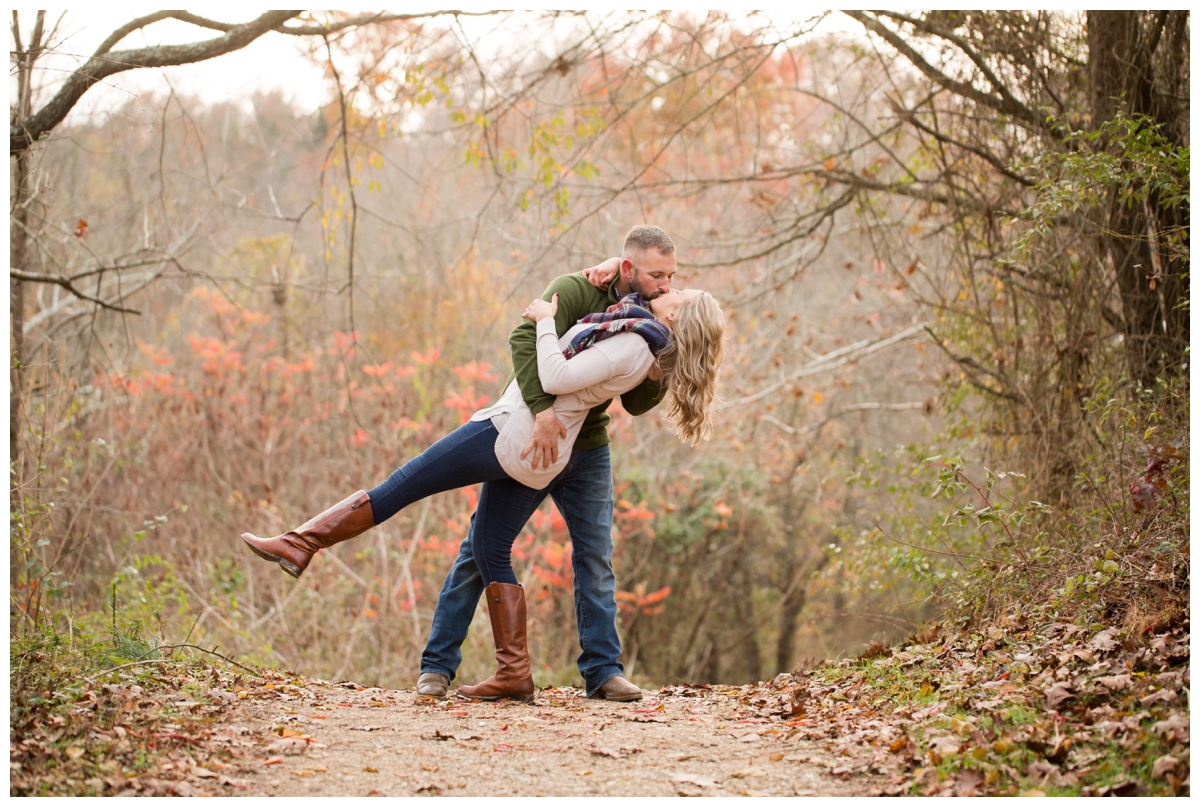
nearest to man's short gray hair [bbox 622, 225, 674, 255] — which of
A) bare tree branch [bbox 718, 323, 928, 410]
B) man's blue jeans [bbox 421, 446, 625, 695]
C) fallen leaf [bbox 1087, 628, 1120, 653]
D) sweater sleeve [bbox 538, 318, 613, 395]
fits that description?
sweater sleeve [bbox 538, 318, 613, 395]

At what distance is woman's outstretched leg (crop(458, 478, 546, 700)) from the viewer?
11.7ft

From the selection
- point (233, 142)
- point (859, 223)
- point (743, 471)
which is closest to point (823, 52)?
point (859, 223)

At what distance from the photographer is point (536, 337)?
3.43m

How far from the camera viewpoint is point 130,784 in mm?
2367

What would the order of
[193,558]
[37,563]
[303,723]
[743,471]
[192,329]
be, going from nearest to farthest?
[303,723]
[37,563]
[193,558]
[743,471]
[192,329]

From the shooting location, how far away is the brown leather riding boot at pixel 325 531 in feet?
11.2

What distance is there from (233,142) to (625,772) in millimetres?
8172

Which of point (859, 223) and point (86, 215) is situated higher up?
point (86, 215)

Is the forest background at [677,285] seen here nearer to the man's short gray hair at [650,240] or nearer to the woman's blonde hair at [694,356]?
the woman's blonde hair at [694,356]

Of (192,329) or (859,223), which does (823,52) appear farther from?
(192,329)

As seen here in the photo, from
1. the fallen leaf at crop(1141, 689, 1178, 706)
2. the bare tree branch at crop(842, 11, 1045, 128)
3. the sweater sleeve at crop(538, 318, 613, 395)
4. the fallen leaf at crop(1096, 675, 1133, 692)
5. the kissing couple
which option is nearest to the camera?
the fallen leaf at crop(1141, 689, 1178, 706)

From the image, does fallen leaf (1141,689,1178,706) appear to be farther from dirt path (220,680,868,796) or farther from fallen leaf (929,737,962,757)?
dirt path (220,680,868,796)

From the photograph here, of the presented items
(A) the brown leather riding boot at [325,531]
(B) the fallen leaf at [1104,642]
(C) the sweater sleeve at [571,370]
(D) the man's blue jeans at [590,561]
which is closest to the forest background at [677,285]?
(B) the fallen leaf at [1104,642]

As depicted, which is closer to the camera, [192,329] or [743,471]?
[743,471]
